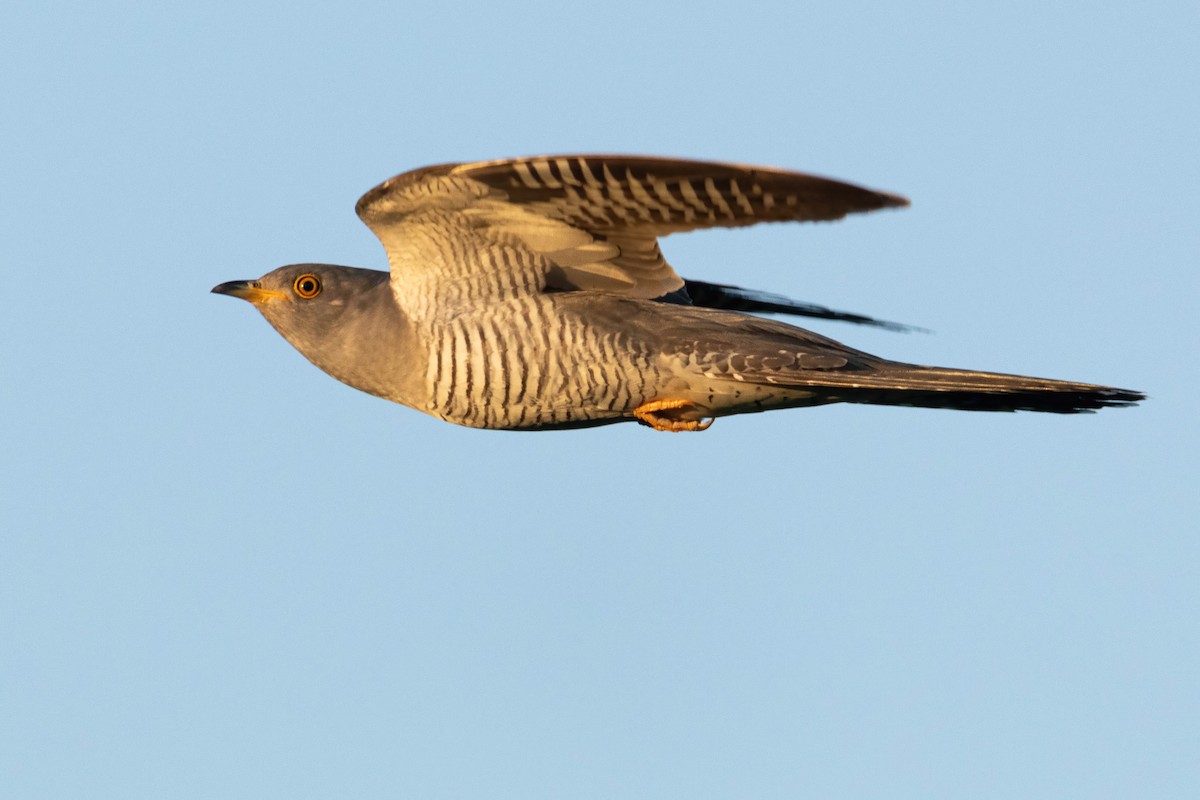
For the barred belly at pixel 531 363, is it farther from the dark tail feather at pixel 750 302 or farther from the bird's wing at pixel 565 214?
the dark tail feather at pixel 750 302

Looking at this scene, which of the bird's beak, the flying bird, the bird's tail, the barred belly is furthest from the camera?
the bird's beak

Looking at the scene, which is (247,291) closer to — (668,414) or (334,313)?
(334,313)

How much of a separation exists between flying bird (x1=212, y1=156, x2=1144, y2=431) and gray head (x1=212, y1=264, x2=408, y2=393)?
0.03ft

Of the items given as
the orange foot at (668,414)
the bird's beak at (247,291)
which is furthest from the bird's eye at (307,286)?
the orange foot at (668,414)

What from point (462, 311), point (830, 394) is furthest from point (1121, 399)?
point (462, 311)

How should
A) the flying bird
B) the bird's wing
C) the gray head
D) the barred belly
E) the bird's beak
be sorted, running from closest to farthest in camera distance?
the bird's wing < the flying bird < the barred belly < the gray head < the bird's beak

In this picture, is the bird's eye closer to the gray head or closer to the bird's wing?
the gray head

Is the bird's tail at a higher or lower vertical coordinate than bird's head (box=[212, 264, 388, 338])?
lower

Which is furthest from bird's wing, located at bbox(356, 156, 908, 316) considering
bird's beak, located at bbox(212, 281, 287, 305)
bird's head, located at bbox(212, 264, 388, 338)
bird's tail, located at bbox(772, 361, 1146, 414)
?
bird's tail, located at bbox(772, 361, 1146, 414)

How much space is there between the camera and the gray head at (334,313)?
27.2 feet

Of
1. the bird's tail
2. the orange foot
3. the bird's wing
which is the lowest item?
the orange foot

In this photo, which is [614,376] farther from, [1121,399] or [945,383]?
[1121,399]

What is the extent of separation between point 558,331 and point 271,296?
1.73 m

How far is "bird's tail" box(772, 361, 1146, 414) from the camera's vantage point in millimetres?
7633
